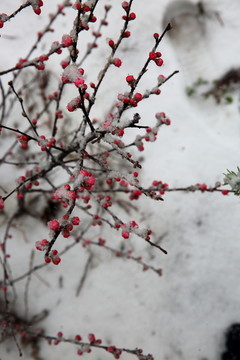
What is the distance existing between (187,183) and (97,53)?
1.67 meters

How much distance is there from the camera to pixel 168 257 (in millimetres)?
2635

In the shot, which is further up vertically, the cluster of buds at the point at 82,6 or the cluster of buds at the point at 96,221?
the cluster of buds at the point at 82,6

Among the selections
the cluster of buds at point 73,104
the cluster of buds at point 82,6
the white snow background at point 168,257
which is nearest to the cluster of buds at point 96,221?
the white snow background at point 168,257

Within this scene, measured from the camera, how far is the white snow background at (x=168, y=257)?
2477mm

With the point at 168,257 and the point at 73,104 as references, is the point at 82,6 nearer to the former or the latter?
the point at 73,104

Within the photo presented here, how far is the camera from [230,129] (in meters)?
2.93

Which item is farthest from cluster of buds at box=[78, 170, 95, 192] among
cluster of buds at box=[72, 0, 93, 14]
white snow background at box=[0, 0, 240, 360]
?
white snow background at box=[0, 0, 240, 360]

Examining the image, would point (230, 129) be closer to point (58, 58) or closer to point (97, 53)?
point (97, 53)

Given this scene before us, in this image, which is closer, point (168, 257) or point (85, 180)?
point (85, 180)

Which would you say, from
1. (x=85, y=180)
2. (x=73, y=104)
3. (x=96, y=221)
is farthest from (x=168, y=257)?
(x=73, y=104)

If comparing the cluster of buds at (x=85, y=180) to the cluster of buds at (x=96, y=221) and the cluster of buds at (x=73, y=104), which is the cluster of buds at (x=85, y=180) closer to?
the cluster of buds at (x=73, y=104)

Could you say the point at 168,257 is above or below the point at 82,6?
below

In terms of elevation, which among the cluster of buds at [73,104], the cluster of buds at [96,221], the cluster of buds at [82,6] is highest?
the cluster of buds at [82,6]

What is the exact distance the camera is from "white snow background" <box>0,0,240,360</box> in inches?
97.5
